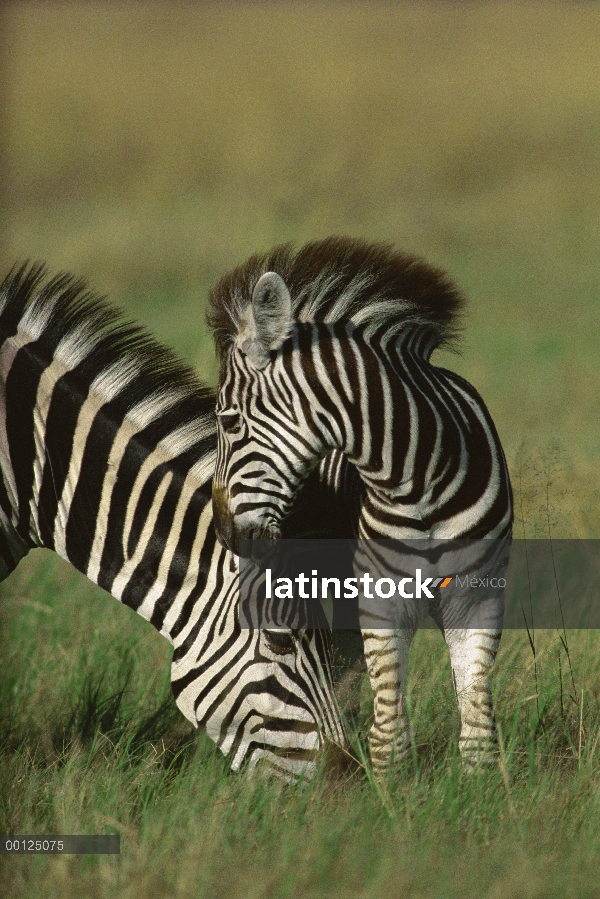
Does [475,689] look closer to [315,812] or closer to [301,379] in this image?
[315,812]

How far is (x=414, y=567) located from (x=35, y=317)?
5.71 ft

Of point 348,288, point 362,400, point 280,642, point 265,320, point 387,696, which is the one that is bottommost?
point 387,696

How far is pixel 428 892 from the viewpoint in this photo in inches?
112

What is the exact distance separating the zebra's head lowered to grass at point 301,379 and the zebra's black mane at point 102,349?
16.4 inches

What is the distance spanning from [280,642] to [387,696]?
39 centimetres

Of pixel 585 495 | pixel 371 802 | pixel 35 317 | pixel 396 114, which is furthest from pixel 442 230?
pixel 371 802

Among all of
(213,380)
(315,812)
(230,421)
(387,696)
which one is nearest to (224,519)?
(230,421)

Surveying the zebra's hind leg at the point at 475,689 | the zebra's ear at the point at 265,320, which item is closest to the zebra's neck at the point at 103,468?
the zebra's ear at the point at 265,320

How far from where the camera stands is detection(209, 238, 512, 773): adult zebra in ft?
9.86

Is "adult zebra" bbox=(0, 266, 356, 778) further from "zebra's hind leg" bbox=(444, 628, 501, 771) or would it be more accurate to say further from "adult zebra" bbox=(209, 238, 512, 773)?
"zebra's hind leg" bbox=(444, 628, 501, 771)

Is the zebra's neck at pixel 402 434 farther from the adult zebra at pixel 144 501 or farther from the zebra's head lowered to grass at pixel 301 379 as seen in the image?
the adult zebra at pixel 144 501

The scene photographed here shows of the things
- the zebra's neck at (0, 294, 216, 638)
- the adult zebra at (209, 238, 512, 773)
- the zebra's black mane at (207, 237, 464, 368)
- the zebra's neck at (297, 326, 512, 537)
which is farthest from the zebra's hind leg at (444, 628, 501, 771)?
the zebra's black mane at (207, 237, 464, 368)

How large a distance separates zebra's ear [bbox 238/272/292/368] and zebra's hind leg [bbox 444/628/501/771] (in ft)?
3.67

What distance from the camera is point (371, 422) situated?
9.91ft
